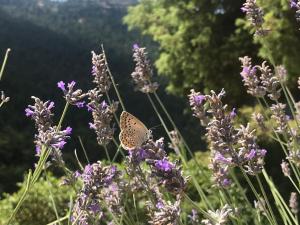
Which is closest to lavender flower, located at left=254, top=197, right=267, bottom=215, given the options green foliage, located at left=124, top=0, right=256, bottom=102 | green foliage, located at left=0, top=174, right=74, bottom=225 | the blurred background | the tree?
green foliage, located at left=0, top=174, right=74, bottom=225

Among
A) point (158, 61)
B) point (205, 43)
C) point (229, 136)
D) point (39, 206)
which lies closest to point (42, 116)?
point (229, 136)

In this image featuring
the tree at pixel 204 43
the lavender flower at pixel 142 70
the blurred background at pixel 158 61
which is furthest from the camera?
the tree at pixel 204 43

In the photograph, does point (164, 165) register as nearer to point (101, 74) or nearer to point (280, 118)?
point (101, 74)

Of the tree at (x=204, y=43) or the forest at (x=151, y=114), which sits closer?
the forest at (x=151, y=114)

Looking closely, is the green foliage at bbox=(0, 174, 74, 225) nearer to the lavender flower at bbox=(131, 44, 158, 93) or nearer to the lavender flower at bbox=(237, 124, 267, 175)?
the lavender flower at bbox=(131, 44, 158, 93)

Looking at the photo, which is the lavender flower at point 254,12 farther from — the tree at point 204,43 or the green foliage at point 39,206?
the tree at point 204,43

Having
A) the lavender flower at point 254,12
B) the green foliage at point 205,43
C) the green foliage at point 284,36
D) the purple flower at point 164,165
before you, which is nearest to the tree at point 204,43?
the green foliage at point 205,43

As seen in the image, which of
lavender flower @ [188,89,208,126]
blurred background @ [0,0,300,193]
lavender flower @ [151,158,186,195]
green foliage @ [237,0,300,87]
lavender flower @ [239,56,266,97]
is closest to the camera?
lavender flower @ [151,158,186,195]
